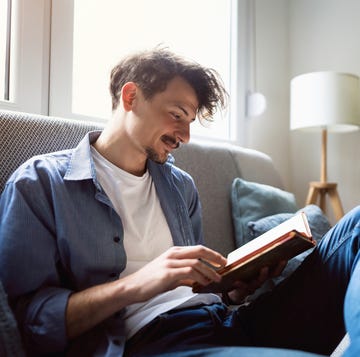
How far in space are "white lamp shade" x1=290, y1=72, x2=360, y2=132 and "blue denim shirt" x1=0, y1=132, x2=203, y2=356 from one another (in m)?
1.48

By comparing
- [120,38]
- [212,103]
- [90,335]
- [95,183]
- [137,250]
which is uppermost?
[120,38]

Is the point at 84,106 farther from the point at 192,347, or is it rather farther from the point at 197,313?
the point at 192,347

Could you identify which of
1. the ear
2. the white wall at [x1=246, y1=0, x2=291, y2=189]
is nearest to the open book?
the ear

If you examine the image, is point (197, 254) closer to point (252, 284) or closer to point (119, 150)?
point (252, 284)

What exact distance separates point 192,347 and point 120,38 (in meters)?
1.43

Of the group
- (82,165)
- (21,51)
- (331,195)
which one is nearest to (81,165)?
(82,165)

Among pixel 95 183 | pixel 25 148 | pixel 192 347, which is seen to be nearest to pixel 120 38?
pixel 25 148

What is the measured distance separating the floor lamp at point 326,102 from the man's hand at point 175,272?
1577 millimetres

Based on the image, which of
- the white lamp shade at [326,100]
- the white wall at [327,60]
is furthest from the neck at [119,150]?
the white wall at [327,60]

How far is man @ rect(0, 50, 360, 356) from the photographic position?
0.69m

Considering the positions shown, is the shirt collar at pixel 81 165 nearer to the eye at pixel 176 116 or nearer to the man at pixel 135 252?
the man at pixel 135 252

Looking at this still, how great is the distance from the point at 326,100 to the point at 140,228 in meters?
1.48

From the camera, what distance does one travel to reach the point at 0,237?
711 mm

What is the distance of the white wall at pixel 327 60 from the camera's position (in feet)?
7.93
